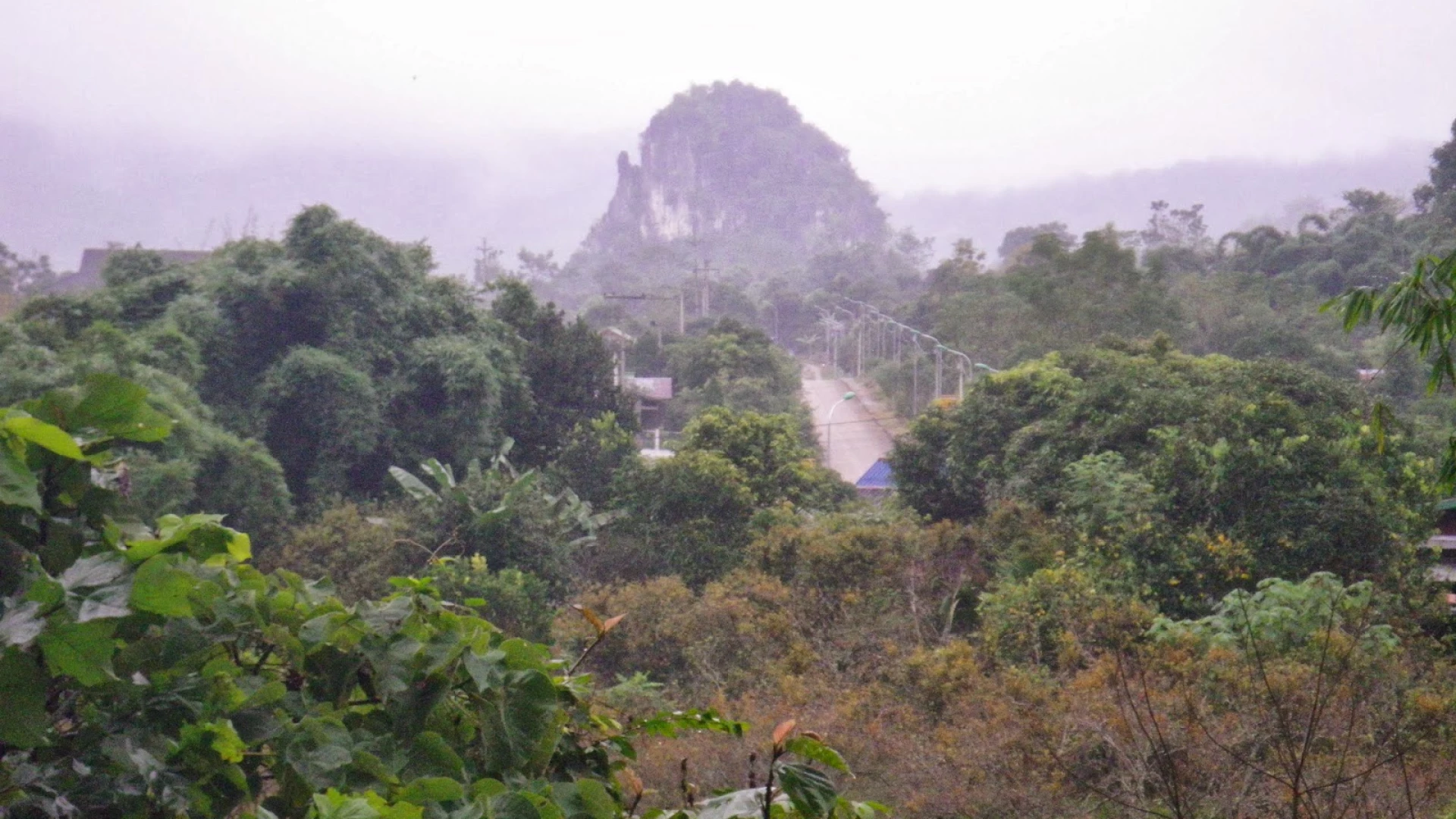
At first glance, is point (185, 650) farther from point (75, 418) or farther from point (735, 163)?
point (735, 163)

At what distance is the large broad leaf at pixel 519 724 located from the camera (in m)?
1.63

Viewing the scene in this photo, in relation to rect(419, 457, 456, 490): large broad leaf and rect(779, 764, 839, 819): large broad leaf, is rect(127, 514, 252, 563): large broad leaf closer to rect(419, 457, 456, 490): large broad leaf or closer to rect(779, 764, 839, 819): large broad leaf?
rect(779, 764, 839, 819): large broad leaf

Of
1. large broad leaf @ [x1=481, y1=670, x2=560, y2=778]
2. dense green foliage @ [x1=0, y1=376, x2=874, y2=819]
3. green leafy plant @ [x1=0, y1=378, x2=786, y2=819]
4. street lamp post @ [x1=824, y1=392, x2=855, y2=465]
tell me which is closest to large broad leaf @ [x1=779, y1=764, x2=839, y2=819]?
dense green foliage @ [x1=0, y1=376, x2=874, y2=819]

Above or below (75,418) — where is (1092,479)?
below

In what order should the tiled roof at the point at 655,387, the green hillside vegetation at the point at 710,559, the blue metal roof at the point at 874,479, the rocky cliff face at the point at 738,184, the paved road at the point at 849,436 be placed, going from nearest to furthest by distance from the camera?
the green hillside vegetation at the point at 710,559 → the blue metal roof at the point at 874,479 → the paved road at the point at 849,436 → the tiled roof at the point at 655,387 → the rocky cliff face at the point at 738,184

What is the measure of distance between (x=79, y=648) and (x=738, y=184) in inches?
4564

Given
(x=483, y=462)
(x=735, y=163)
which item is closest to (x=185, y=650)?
(x=483, y=462)

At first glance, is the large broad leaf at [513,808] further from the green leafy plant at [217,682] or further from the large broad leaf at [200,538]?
the large broad leaf at [200,538]

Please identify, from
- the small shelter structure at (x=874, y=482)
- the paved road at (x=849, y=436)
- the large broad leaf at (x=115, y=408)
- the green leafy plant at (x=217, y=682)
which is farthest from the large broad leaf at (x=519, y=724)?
the paved road at (x=849, y=436)

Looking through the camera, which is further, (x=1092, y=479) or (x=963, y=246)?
(x=963, y=246)

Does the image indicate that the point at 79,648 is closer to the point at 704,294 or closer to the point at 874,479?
the point at 874,479

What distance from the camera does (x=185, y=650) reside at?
5.35 feet

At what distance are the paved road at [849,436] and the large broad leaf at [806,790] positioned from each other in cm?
2365

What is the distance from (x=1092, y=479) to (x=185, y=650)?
10.4 metres
